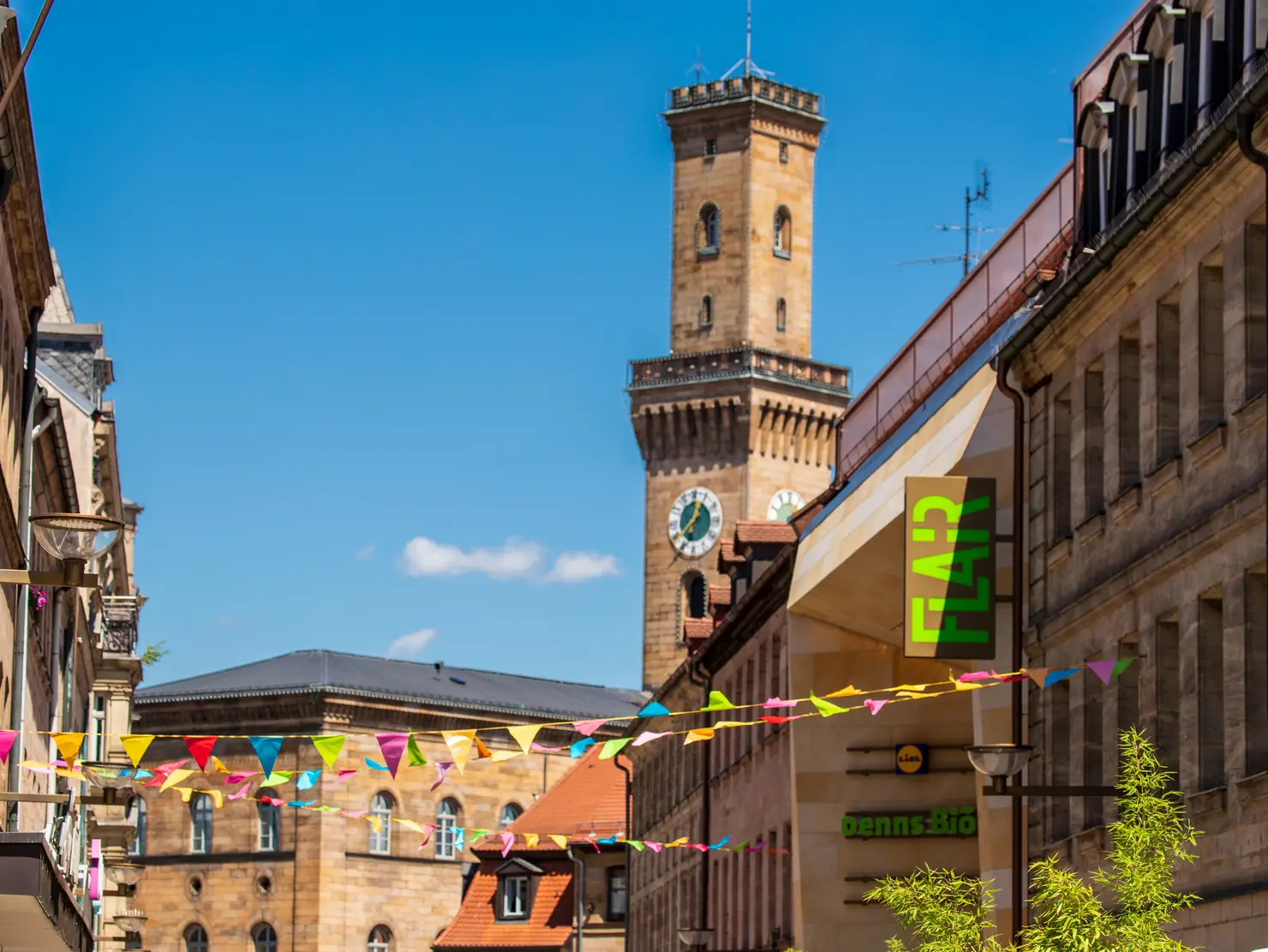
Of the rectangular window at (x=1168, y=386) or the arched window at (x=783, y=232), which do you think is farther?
the arched window at (x=783, y=232)

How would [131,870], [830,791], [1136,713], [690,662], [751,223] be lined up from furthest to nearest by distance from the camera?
[751,223] → [131,870] → [690,662] → [830,791] → [1136,713]

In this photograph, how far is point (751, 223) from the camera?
9719cm

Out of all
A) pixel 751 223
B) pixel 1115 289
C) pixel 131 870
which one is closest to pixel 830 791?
pixel 1115 289

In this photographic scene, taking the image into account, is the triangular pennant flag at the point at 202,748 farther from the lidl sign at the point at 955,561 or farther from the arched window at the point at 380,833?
the arched window at the point at 380,833

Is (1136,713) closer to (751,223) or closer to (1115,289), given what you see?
(1115,289)

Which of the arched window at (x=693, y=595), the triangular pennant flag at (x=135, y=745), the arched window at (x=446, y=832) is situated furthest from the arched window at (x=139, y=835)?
the triangular pennant flag at (x=135, y=745)

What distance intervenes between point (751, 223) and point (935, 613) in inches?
2753

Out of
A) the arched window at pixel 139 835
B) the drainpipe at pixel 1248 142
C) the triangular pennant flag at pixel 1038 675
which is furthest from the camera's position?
the arched window at pixel 139 835

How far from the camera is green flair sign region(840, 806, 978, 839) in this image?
38531 mm

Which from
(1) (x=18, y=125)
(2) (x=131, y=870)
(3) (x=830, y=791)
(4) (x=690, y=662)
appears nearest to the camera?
(1) (x=18, y=125)

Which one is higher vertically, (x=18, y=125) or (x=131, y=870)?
(x=18, y=125)

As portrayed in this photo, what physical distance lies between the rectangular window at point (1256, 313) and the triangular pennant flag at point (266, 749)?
7992 millimetres

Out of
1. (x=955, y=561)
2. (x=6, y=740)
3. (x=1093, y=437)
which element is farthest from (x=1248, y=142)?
(x=6, y=740)

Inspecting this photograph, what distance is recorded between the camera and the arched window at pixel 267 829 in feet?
331
